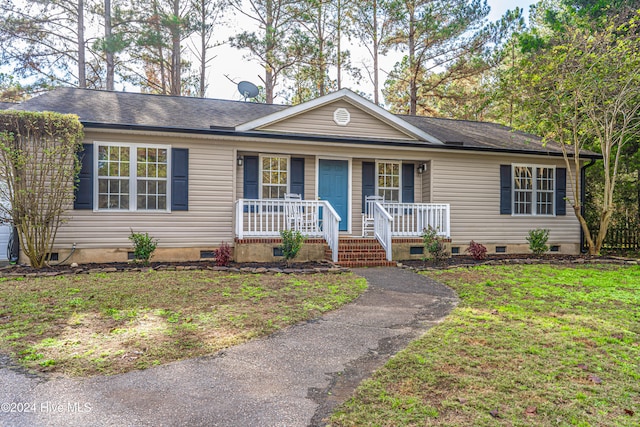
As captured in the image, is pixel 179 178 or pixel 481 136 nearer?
pixel 179 178

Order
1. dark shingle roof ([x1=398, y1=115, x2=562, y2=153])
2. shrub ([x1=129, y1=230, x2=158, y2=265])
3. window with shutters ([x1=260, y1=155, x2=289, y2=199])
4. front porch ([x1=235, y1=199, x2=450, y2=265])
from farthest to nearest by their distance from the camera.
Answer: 1. dark shingle roof ([x1=398, y1=115, x2=562, y2=153])
2. window with shutters ([x1=260, y1=155, x2=289, y2=199])
3. front porch ([x1=235, y1=199, x2=450, y2=265])
4. shrub ([x1=129, y1=230, x2=158, y2=265])

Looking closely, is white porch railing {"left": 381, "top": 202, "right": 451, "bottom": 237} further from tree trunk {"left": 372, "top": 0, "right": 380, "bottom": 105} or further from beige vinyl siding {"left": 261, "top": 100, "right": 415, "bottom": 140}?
tree trunk {"left": 372, "top": 0, "right": 380, "bottom": 105}

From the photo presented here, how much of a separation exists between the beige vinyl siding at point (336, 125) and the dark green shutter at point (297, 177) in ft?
2.51

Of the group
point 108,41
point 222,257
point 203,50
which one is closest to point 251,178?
point 222,257

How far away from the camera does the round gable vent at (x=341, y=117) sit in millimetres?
10273

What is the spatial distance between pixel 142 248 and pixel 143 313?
3.76 meters

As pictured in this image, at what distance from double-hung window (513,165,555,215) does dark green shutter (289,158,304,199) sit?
6.04m

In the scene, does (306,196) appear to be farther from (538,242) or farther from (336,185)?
(538,242)

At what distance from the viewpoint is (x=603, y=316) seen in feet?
→ 15.3

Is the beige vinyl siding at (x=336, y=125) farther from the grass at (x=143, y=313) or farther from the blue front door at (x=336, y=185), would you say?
the grass at (x=143, y=313)

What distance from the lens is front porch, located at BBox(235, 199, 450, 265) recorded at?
8.77m

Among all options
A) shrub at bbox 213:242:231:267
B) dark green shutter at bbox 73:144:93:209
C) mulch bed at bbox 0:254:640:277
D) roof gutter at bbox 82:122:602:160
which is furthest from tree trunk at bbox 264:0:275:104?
mulch bed at bbox 0:254:640:277

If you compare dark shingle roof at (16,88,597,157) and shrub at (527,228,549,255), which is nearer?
dark shingle roof at (16,88,597,157)

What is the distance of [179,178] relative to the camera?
29.4 ft
